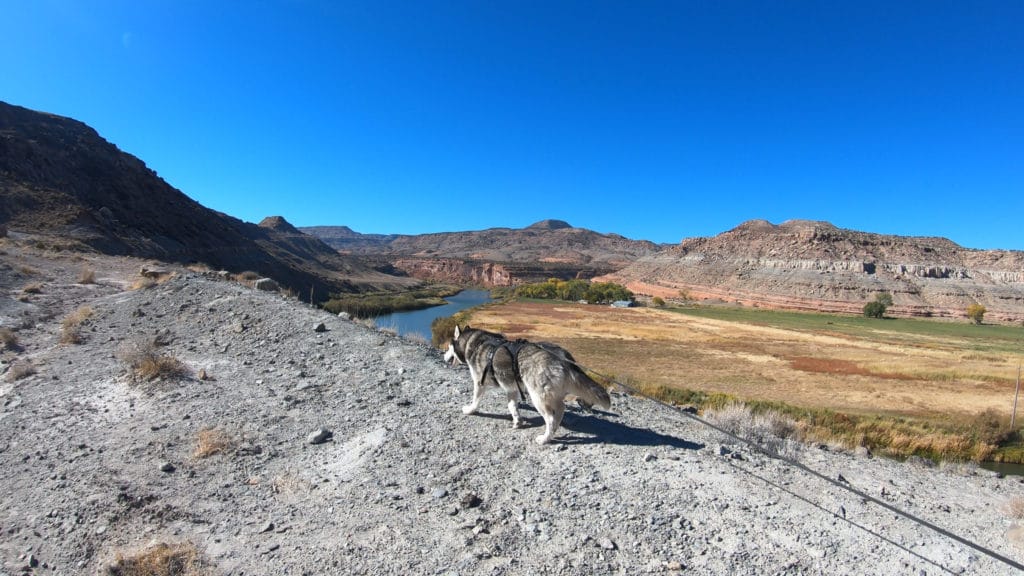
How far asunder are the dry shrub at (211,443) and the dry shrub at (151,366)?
9.44 feet

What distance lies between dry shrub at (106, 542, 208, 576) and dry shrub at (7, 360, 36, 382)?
694cm

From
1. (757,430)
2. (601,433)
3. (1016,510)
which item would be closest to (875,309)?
(757,430)

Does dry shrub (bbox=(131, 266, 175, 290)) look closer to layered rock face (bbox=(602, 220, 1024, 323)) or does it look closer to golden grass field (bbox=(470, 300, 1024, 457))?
golden grass field (bbox=(470, 300, 1024, 457))

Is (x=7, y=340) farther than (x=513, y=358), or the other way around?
(x=7, y=340)

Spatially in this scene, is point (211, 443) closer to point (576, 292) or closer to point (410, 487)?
point (410, 487)

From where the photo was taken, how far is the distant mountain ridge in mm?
32375

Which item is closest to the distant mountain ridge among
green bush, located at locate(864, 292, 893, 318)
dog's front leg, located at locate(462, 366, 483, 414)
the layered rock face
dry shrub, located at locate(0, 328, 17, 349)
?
dry shrub, located at locate(0, 328, 17, 349)

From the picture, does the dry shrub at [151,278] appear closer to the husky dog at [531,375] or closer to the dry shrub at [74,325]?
the dry shrub at [74,325]

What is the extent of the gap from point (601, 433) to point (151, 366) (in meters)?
7.87

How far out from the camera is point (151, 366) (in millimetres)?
8062

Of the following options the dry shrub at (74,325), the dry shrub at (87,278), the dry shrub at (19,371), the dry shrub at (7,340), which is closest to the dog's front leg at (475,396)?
the dry shrub at (19,371)

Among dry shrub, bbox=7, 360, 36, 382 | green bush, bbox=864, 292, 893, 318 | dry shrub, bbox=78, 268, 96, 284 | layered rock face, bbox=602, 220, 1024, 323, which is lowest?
dry shrub, bbox=7, 360, 36, 382

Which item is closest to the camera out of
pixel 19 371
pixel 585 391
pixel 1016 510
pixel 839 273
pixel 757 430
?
pixel 585 391

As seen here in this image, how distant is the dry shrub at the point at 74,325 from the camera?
10.3 m
